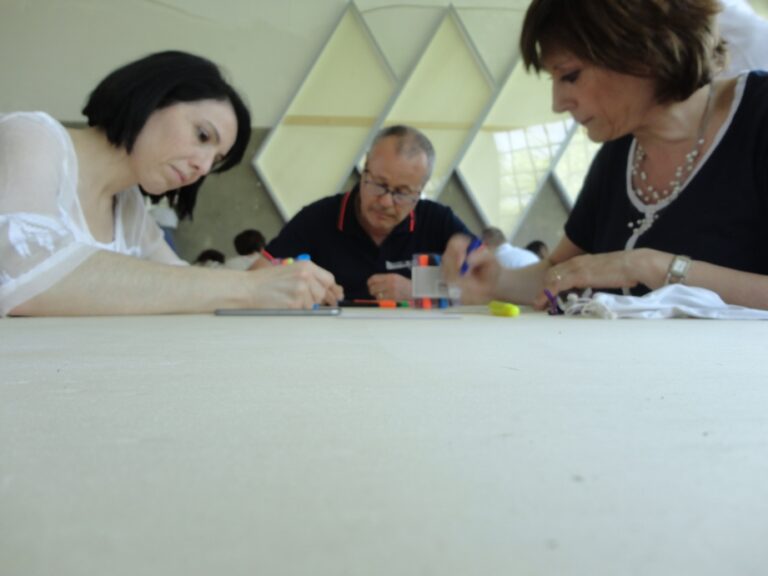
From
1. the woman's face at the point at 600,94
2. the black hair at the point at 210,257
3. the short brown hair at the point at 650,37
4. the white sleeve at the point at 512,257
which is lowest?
the black hair at the point at 210,257

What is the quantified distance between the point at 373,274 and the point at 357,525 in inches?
62.5

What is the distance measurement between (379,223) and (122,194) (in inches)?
25.7

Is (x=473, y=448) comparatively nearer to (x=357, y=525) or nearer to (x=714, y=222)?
(x=357, y=525)

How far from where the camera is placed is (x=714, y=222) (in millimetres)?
1021

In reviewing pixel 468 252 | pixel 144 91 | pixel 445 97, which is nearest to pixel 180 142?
pixel 144 91

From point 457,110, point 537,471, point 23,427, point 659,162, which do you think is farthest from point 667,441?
point 457,110

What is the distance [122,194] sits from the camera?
4.19ft

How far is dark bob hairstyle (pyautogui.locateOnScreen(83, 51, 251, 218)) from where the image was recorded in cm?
107

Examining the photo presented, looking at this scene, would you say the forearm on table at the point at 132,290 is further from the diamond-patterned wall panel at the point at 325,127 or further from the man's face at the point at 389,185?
the diamond-patterned wall panel at the point at 325,127

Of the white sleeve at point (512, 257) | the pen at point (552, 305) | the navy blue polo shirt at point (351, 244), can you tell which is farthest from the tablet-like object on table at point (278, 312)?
the white sleeve at point (512, 257)

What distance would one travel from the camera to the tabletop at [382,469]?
0.44 feet

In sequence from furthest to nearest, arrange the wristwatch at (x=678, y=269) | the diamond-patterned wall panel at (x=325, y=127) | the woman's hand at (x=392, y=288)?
the diamond-patterned wall panel at (x=325, y=127) → the woman's hand at (x=392, y=288) → the wristwatch at (x=678, y=269)

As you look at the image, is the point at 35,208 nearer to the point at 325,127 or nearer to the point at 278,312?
the point at 278,312

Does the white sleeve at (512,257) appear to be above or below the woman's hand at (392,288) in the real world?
above
